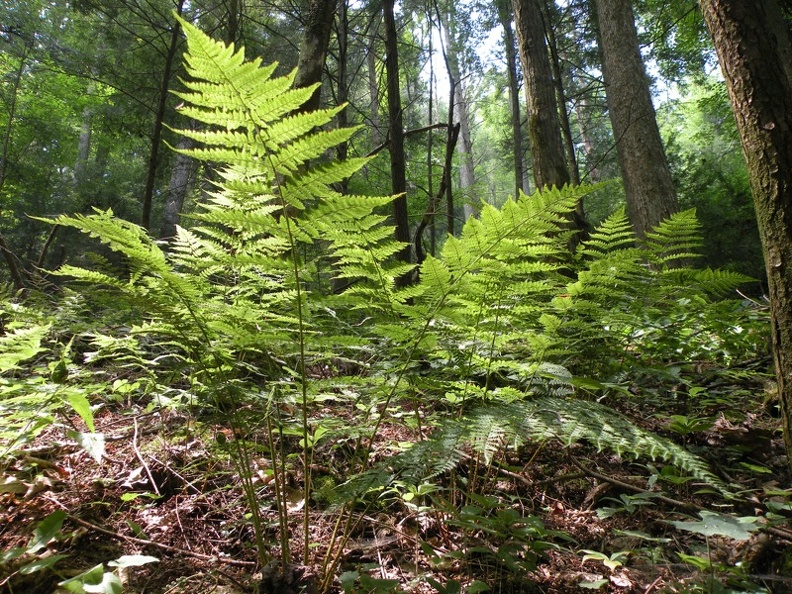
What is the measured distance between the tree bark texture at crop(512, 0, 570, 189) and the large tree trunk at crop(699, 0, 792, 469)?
8.47 ft

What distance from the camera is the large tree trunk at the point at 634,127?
569cm

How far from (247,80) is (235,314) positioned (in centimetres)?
70

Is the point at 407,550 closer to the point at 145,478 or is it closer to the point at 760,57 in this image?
the point at 145,478

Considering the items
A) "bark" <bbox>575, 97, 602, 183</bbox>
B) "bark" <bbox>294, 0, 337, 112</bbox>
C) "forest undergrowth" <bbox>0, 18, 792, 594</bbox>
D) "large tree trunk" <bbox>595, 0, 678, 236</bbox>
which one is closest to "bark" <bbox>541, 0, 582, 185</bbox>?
"large tree trunk" <bbox>595, 0, 678, 236</bbox>

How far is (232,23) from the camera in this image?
548 centimetres

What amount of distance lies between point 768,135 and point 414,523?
83.6 inches

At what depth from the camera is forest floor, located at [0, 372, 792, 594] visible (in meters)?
1.43

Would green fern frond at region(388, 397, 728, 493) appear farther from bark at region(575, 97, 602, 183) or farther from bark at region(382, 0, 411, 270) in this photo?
bark at region(575, 97, 602, 183)

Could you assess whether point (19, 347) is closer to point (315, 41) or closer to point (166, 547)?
point (166, 547)

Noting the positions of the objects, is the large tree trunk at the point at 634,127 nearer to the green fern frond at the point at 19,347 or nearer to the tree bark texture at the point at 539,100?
the tree bark texture at the point at 539,100

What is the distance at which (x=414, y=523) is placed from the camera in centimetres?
186

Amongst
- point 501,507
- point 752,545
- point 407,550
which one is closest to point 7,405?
point 407,550

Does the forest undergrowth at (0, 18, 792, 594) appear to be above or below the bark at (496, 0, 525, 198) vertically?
below

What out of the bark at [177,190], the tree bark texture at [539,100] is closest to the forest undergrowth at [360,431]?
the tree bark texture at [539,100]
